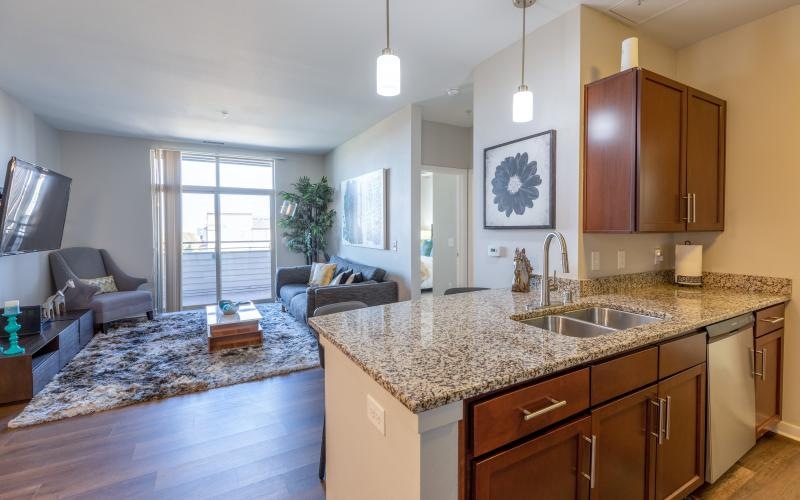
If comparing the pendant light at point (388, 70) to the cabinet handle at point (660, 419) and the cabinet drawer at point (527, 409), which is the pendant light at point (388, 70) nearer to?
the cabinet drawer at point (527, 409)

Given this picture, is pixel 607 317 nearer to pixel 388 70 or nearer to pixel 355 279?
pixel 388 70

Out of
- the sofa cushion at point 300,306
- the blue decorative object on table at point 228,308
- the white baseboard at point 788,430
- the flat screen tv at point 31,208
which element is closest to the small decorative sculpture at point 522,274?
the white baseboard at point 788,430

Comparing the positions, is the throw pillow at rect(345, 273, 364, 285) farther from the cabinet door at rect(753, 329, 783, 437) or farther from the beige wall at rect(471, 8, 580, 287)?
the cabinet door at rect(753, 329, 783, 437)

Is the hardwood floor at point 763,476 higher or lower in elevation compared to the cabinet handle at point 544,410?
lower

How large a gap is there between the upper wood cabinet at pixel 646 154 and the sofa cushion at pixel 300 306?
316cm

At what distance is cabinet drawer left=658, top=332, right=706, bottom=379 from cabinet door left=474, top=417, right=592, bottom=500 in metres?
0.54

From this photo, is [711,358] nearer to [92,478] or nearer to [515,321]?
[515,321]

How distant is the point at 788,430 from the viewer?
2.36 metres

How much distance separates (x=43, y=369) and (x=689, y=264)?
511cm

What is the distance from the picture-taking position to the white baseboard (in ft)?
7.64

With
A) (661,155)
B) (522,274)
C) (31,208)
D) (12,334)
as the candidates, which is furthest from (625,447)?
(31,208)

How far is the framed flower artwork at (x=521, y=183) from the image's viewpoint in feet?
8.26

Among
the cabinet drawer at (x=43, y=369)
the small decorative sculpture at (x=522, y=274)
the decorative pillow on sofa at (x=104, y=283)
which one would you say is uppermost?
the small decorative sculpture at (x=522, y=274)

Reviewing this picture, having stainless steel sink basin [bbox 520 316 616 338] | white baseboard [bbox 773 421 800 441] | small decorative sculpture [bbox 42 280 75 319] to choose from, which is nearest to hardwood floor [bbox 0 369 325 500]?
stainless steel sink basin [bbox 520 316 616 338]
